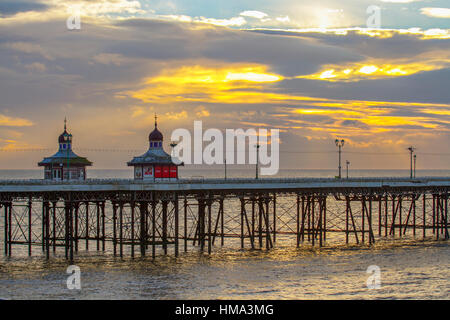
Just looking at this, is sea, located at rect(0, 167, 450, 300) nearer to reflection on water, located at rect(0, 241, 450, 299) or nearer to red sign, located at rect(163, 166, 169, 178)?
reflection on water, located at rect(0, 241, 450, 299)

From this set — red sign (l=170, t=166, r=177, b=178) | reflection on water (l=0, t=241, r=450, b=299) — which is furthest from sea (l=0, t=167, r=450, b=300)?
red sign (l=170, t=166, r=177, b=178)

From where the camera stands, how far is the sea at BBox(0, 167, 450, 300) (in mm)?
46750

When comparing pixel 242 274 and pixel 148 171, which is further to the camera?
pixel 148 171

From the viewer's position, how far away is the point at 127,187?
60.1 m

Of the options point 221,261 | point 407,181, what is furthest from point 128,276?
point 407,181

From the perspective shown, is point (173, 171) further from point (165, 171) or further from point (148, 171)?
point (148, 171)

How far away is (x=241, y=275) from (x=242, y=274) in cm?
45

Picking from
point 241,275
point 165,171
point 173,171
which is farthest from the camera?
point 173,171

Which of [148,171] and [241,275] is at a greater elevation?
[148,171]

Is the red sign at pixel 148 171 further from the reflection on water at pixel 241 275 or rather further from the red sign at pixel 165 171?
the reflection on water at pixel 241 275

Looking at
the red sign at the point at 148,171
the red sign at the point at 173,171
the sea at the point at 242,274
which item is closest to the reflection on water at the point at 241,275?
the sea at the point at 242,274

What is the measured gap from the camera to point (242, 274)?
53531 mm

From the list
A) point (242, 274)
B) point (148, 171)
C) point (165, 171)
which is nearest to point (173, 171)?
point (165, 171)

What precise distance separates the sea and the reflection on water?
0.22 ft
